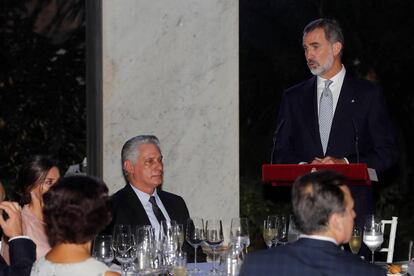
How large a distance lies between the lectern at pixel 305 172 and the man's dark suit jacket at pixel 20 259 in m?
1.35

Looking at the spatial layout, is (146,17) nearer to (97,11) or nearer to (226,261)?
(97,11)

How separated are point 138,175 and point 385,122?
144cm

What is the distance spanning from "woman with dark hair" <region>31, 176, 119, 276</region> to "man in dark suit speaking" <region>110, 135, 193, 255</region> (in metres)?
1.86

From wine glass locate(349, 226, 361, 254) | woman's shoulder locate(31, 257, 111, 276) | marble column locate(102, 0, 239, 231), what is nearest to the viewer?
woman's shoulder locate(31, 257, 111, 276)

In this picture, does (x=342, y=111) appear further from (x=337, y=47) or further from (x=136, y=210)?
(x=136, y=210)

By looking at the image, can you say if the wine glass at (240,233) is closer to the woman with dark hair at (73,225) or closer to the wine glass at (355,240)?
the wine glass at (355,240)

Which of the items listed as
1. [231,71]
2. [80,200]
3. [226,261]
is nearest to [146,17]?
[231,71]

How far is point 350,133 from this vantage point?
204 inches

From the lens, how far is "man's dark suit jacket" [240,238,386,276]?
9.50ft

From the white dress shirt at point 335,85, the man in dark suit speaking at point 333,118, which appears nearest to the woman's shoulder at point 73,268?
the man in dark suit speaking at point 333,118

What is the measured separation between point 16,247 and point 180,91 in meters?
2.80

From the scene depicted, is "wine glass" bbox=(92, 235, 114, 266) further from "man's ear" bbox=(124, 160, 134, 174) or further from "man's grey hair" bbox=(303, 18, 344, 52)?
"man's grey hair" bbox=(303, 18, 344, 52)

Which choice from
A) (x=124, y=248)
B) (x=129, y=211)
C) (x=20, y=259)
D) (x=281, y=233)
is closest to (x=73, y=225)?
(x=20, y=259)

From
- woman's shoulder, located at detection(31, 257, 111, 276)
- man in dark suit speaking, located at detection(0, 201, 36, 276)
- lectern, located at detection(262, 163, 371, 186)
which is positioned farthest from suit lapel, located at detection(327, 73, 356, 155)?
woman's shoulder, located at detection(31, 257, 111, 276)
